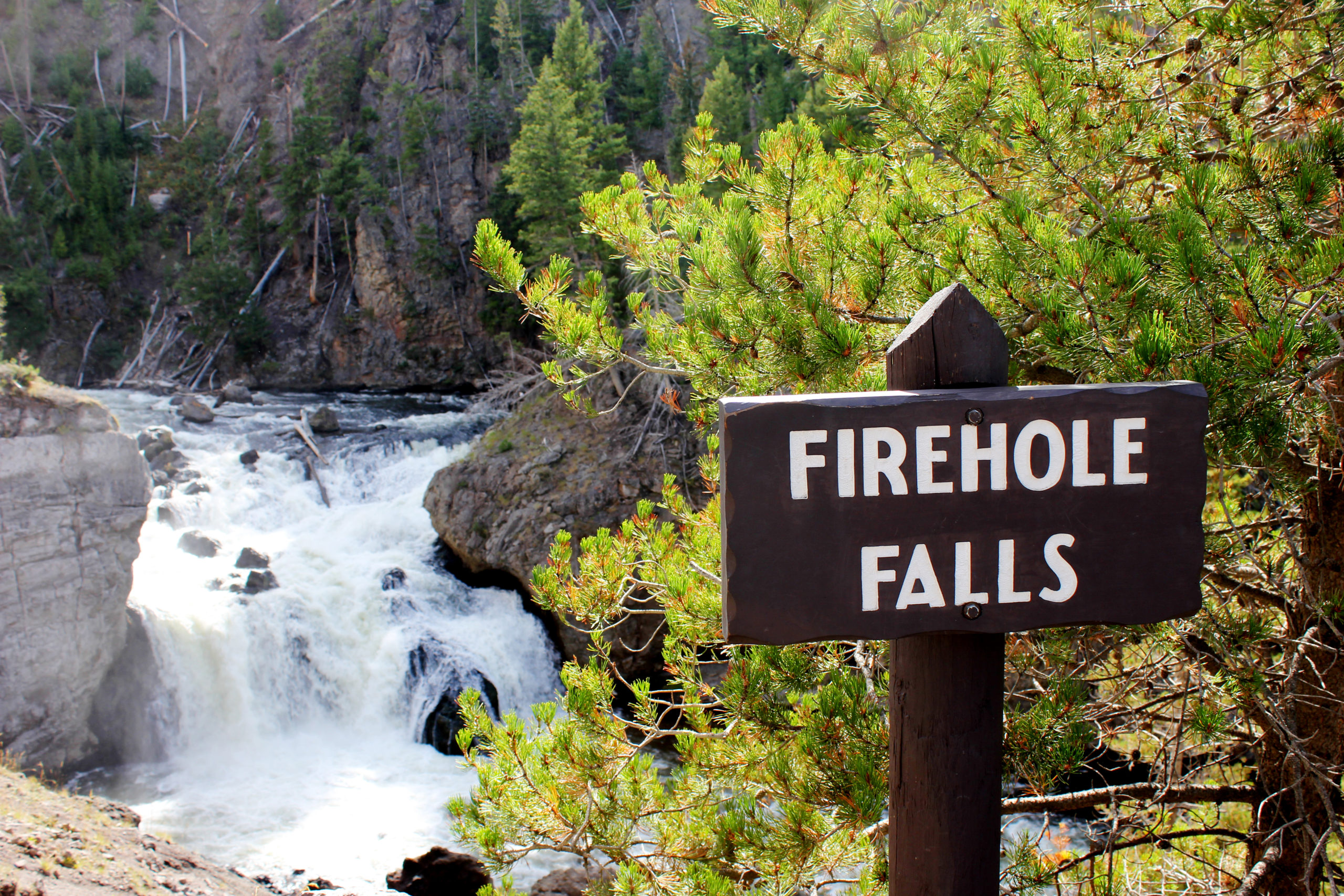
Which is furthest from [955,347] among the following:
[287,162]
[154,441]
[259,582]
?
[287,162]

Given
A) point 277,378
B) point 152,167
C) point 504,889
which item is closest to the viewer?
point 504,889

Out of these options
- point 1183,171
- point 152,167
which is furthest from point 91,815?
point 152,167

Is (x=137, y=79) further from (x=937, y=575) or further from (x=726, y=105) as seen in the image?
(x=937, y=575)

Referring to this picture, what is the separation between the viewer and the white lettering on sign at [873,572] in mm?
1470

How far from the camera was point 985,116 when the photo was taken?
2916 millimetres

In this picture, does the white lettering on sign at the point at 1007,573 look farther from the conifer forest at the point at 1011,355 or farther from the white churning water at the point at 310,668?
the white churning water at the point at 310,668

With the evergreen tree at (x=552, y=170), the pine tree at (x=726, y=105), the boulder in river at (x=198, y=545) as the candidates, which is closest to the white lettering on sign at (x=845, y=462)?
the boulder in river at (x=198, y=545)

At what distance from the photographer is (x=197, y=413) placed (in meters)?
Result: 16.3

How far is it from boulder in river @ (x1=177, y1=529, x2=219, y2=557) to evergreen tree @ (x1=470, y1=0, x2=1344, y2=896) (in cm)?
1023

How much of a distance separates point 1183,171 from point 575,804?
104 inches

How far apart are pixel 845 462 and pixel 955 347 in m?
0.32

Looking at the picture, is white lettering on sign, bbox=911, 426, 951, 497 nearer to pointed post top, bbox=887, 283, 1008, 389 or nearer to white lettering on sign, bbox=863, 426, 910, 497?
white lettering on sign, bbox=863, 426, 910, 497

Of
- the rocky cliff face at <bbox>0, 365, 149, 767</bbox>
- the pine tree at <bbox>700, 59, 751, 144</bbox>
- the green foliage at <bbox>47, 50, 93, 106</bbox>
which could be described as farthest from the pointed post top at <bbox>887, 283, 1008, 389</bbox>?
the green foliage at <bbox>47, 50, 93, 106</bbox>

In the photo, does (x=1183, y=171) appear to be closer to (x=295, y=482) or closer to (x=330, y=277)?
(x=295, y=482)
